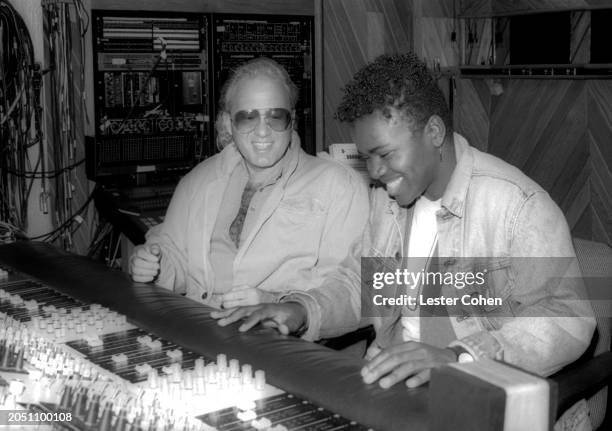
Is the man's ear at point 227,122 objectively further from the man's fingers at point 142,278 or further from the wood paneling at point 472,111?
the wood paneling at point 472,111

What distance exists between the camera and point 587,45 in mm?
5090

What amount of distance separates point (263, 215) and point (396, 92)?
0.81 m

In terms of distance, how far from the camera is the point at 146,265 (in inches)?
106

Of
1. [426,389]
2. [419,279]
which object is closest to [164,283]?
[419,279]

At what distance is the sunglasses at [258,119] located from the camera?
107 inches

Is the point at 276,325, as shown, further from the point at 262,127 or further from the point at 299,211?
the point at 262,127

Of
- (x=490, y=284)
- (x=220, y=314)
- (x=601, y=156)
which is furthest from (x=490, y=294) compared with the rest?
(x=601, y=156)

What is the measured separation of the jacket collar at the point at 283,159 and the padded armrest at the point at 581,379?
115 centimetres

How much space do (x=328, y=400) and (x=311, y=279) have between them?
1.02 m

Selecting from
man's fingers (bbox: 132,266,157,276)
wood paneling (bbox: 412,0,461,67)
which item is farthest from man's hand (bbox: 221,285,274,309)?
wood paneling (bbox: 412,0,461,67)

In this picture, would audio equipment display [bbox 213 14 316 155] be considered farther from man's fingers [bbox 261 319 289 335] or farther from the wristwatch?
the wristwatch

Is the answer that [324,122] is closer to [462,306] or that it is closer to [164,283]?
[164,283]

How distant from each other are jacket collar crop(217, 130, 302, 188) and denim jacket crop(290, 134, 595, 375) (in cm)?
50

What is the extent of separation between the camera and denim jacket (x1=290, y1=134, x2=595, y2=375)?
1932mm
